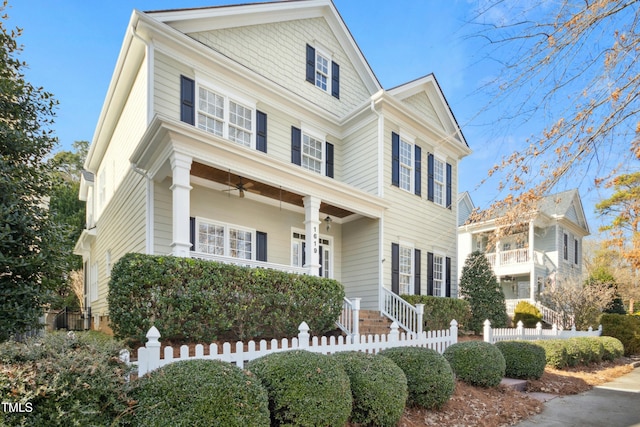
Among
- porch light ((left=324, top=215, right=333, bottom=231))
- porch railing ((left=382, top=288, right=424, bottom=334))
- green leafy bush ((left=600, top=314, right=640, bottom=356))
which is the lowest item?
green leafy bush ((left=600, top=314, right=640, bottom=356))

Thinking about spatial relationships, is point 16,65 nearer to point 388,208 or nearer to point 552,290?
point 388,208

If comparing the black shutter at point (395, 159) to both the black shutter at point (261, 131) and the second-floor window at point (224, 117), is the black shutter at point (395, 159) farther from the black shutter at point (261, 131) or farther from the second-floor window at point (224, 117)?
the second-floor window at point (224, 117)

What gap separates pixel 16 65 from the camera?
232 inches

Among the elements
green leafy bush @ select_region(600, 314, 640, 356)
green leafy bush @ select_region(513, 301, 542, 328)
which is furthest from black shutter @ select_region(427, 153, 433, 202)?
green leafy bush @ select_region(600, 314, 640, 356)

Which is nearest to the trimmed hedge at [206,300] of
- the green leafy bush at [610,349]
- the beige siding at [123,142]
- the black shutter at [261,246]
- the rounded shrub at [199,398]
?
the black shutter at [261,246]

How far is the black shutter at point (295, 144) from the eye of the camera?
11672 mm

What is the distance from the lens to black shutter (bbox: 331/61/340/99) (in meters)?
13.6

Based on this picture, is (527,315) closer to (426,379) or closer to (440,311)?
(440,311)

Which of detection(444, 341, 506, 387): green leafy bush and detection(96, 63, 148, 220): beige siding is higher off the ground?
detection(96, 63, 148, 220): beige siding

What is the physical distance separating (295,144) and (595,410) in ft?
30.4

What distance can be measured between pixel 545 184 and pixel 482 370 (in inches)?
162

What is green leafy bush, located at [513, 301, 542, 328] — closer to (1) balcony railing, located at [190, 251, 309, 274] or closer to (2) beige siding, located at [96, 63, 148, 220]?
(1) balcony railing, located at [190, 251, 309, 274]

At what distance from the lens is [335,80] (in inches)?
539

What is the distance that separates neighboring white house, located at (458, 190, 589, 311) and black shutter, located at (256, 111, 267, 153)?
13210 mm
